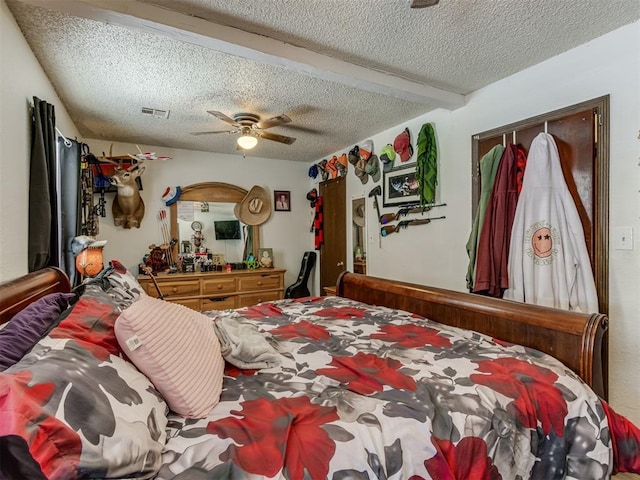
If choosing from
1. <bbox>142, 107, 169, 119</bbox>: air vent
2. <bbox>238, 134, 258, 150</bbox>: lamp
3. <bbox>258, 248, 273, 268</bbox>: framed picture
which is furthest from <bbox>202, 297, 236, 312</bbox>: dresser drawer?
<bbox>142, 107, 169, 119</bbox>: air vent

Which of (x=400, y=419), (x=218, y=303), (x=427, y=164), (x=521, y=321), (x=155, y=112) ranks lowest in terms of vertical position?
(x=218, y=303)

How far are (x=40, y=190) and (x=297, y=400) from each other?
1.86m

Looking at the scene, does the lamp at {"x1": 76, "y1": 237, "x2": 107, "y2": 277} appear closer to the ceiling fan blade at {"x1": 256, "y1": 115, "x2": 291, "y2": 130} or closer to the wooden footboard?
the ceiling fan blade at {"x1": 256, "y1": 115, "x2": 291, "y2": 130}

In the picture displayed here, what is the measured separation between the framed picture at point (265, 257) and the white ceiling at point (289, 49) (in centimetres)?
207

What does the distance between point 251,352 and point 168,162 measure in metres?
3.52

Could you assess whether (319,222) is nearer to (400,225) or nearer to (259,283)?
(259,283)

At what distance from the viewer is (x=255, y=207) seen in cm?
462

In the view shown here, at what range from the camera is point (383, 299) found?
238cm

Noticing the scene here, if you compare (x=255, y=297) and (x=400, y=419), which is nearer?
(x=400, y=419)

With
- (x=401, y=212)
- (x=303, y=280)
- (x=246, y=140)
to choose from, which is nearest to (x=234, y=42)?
(x=246, y=140)

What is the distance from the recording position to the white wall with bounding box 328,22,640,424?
1.80 m

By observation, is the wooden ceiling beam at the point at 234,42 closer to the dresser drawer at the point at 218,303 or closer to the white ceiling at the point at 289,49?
the white ceiling at the point at 289,49

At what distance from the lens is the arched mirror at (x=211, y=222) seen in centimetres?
423

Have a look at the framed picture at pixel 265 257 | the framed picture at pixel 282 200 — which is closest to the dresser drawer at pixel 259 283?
the framed picture at pixel 265 257
